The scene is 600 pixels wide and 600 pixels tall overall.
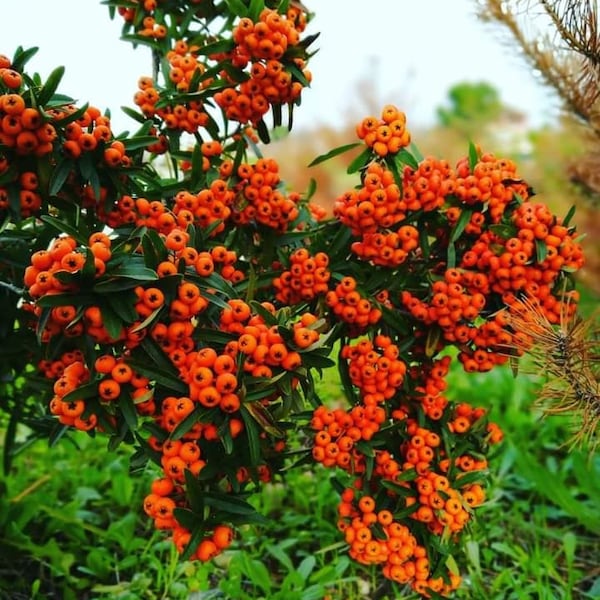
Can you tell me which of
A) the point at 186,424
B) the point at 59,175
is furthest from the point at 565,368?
the point at 59,175

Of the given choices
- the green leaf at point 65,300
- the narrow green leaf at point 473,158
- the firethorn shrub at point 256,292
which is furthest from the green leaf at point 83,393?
Answer: the narrow green leaf at point 473,158

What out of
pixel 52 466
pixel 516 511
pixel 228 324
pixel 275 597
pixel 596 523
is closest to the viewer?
pixel 228 324

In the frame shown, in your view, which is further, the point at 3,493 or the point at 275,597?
the point at 3,493

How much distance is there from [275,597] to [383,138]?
3.95ft

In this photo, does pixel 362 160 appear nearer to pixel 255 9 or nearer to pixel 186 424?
pixel 255 9

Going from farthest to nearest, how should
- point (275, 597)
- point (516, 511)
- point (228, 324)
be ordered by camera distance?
1. point (516, 511)
2. point (275, 597)
3. point (228, 324)

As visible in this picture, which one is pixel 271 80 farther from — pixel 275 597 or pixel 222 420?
pixel 275 597

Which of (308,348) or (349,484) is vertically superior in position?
(308,348)

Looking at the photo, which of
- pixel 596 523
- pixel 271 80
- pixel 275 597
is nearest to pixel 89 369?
pixel 271 80

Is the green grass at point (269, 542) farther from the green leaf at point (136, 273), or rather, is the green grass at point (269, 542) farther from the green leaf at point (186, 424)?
the green leaf at point (136, 273)

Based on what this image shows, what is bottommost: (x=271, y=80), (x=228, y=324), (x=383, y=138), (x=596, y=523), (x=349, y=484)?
→ (x=596, y=523)

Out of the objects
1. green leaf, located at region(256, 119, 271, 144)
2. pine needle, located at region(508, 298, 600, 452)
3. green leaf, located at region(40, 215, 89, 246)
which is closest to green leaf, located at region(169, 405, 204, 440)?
green leaf, located at region(40, 215, 89, 246)

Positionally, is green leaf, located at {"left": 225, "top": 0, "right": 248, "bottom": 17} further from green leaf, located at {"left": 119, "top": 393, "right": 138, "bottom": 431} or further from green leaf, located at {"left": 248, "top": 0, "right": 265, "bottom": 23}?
green leaf, located at {"left": 119, "top": 393, "right": 138, "bottom": 431}

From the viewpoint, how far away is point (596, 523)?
205 centimetres
